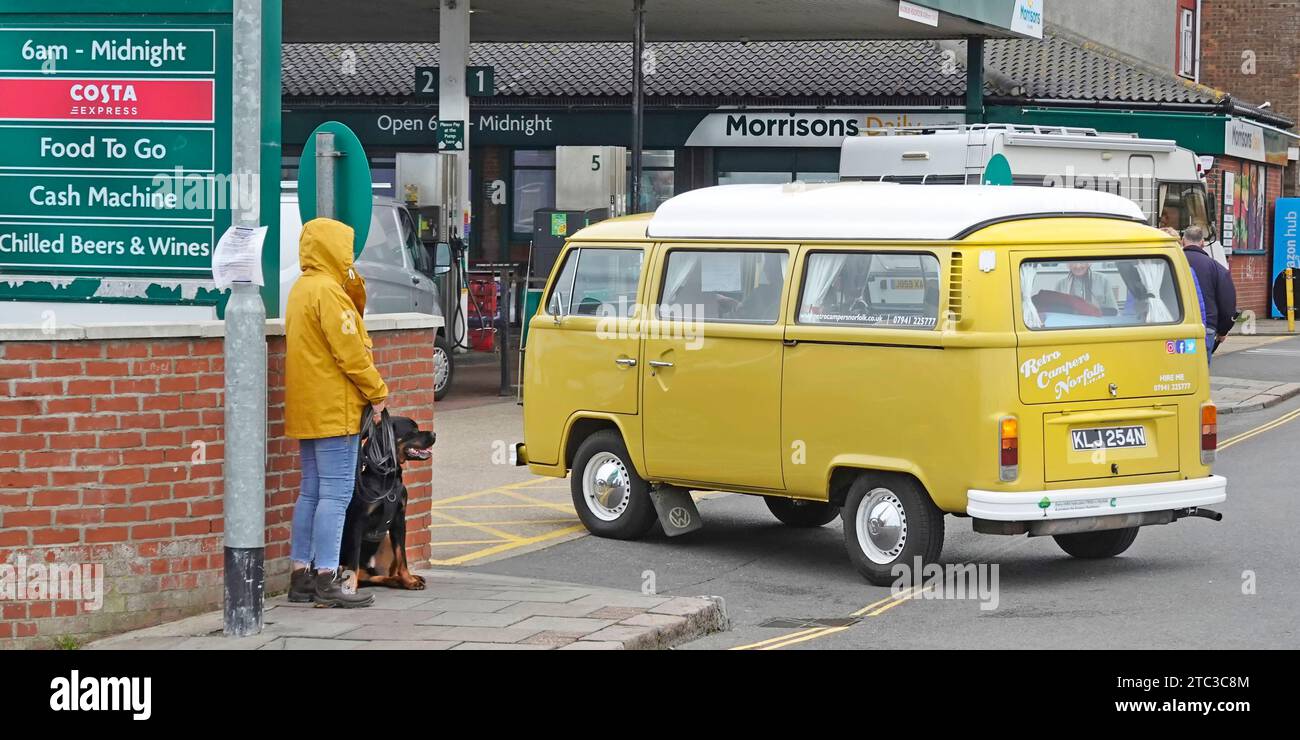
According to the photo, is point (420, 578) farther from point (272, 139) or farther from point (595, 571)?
point (272, 139)

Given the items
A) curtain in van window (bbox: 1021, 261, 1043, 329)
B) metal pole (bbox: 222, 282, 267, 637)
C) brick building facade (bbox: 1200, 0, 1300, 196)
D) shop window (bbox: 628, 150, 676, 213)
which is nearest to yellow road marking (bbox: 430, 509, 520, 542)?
curtain in van window (bbox: 1021, 261, 1043, 329)

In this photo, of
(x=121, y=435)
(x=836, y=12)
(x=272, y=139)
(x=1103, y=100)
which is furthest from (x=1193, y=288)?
(x=1103, y=100)

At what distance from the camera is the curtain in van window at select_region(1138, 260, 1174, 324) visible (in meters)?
9.88

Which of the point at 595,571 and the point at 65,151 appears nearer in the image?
the point at 65,151

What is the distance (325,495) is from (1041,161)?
42.5ft

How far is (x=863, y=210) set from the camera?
1003 centimetres

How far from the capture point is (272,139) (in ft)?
28.3

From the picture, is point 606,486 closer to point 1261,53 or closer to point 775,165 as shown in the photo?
point 775,165

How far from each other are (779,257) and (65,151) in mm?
3929

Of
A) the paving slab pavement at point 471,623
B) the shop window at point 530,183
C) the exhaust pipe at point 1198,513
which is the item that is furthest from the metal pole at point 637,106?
the shop window at point 530,183

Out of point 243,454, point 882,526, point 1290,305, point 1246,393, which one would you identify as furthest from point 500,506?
point 1290,305

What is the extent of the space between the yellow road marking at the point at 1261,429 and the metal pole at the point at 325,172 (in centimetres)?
977

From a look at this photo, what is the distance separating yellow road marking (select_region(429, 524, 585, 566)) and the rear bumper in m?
3.03

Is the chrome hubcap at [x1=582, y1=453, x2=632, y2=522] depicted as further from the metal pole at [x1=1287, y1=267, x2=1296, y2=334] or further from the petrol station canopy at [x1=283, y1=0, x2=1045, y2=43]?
the metal pole at [x1=1287, y1=267, x2=1296, y2=334]
